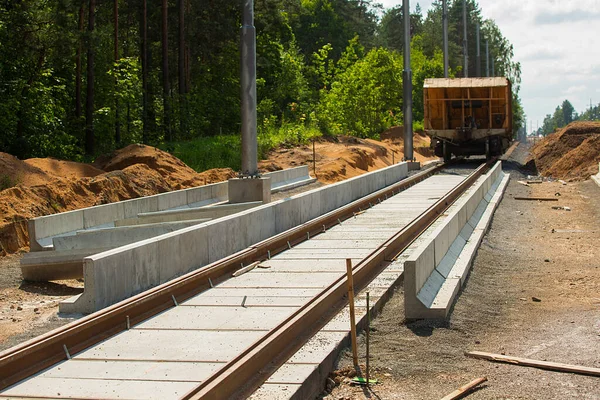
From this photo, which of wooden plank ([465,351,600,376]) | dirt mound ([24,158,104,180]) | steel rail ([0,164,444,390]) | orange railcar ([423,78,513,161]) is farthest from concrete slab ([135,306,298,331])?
orange railcar ([423,78,513,161])

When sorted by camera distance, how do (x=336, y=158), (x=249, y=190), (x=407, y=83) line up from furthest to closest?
1. (x=407, y=83)
2. (x=336, y=158)
3. (x=249, y=190)

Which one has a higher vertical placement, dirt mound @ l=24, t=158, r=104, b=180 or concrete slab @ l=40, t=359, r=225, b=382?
dirt mound @ l=24, t=158, r=104, b=180

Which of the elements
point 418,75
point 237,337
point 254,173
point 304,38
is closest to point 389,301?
point 237,337

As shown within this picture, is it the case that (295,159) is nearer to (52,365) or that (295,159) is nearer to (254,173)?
(254,173)

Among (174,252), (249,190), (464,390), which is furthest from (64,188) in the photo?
(464,390)

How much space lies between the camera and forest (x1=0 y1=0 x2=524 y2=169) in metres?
32.3

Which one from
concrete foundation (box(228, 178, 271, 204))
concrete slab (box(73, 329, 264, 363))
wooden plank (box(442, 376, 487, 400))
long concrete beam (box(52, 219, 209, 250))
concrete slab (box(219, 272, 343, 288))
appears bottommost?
wooden plank (box(442, 376, 487, 400))

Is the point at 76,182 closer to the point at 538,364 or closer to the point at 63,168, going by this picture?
the point at 63,168

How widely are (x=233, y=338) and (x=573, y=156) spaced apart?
34.1m

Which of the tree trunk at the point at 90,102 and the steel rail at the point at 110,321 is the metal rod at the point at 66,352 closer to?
the steel rail at the point at 110,321

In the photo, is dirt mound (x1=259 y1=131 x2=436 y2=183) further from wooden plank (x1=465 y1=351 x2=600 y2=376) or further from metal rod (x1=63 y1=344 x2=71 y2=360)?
metal rod (x1=63 y1=344 x2=71 y2=360)

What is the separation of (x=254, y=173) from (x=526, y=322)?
10.1 meters

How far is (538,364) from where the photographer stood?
7.75m

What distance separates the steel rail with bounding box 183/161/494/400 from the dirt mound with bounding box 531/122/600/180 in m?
25.4
